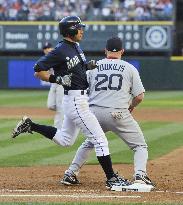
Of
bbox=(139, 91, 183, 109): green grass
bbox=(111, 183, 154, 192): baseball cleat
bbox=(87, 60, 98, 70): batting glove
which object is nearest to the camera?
bbox=(111, 183, 154, 192): baseball cleat

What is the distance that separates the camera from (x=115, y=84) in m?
8.56

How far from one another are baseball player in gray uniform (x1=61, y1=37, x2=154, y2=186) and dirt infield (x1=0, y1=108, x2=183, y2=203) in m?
0.54

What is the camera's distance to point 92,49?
30.6 metres

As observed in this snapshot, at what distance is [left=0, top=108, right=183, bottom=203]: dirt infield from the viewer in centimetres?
763

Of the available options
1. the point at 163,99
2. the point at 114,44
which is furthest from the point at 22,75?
the point at 114,44

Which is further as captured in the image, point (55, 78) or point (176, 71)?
point (176, 71)

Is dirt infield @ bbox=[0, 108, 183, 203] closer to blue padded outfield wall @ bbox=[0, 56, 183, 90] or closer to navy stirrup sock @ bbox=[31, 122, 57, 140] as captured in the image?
navy stirrup sock @ bbox=[31, 122, 57, 140]

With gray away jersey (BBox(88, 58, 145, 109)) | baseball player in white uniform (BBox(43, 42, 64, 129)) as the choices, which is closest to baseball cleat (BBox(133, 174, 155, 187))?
gray away jersey (BBox(88, 58, 145, 109))

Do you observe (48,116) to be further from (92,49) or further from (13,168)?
(92,49)

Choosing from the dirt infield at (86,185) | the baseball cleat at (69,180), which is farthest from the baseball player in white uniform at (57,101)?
the baseball cleat at (69,180)

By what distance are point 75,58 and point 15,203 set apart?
2101mm

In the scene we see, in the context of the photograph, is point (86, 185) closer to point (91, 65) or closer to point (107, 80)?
point (107, 80)

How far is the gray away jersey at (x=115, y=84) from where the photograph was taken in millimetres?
8555

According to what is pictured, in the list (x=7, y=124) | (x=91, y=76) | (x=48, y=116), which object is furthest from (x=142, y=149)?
(x=48, y=116)
